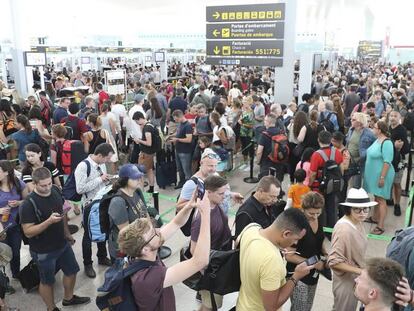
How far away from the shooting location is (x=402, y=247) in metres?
2.85

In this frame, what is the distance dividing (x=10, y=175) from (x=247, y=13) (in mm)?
7666

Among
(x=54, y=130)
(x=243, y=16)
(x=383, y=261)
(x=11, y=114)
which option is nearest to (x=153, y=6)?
(x=243, y=16)

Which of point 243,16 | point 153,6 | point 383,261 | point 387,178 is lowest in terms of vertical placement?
point 387,178

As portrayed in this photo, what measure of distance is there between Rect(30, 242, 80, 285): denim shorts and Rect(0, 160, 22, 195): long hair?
0.85 m

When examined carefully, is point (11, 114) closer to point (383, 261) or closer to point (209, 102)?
point (209, 102)

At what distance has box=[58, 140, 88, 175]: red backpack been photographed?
584 cm

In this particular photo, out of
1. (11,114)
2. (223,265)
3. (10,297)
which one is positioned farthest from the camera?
(11,114)

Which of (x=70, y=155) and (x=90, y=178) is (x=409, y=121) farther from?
(x=70, y=155)

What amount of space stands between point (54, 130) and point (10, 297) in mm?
2380

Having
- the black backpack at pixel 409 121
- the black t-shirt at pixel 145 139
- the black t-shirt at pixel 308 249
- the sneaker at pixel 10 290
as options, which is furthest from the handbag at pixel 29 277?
the black backpack at pixel 409 121

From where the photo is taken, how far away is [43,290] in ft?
12.4

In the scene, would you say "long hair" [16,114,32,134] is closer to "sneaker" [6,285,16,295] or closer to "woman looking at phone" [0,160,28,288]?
"woman looking at phone" [0,160,28,288]

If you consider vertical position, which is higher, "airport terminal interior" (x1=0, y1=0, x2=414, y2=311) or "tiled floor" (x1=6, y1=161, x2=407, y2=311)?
"airport terminal interior" (x1=0, y1=0, x2=414, y2=311)

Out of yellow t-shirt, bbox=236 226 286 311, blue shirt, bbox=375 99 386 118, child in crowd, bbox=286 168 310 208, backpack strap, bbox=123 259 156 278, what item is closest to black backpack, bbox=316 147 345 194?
child in crowd, bbox=286 168 310 208
